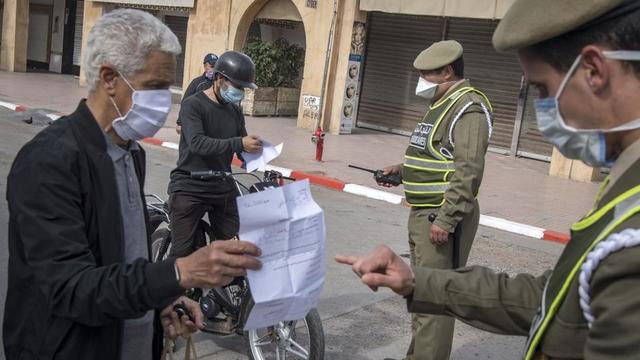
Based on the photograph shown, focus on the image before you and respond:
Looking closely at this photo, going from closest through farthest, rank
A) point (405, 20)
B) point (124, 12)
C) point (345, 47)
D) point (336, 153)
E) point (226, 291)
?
point (124, 12)
point (226, 291)
point (336, 153)
point (345, 47)
point (405, 20)

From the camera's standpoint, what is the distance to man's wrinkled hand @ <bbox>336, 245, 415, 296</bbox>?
1968 mm

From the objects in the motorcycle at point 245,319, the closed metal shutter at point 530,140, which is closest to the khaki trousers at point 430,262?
the motorcycle at point 245,319

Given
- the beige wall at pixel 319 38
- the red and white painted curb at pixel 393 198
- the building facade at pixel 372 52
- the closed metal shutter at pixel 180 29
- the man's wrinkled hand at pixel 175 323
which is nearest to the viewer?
the man's wrinkled hand at pixel 175 323

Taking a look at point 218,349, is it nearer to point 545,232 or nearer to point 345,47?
point 545,232

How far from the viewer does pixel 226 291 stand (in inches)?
175

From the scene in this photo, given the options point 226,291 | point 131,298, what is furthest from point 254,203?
point 226,291

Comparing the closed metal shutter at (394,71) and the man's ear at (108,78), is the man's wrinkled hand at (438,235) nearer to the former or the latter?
the man's ear at (108,78)

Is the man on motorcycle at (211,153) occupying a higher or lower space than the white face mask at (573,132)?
lower

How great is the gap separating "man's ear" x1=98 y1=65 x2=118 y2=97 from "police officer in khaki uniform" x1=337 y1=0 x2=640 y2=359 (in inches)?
48.6

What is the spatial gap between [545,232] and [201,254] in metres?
7.62

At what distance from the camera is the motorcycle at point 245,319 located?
4094 millimetres

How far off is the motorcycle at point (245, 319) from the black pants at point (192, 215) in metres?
0.09

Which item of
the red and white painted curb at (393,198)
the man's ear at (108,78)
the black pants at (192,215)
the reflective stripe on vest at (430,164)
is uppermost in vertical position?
the man's ear at (108,78)

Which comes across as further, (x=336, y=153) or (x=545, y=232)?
(x=336, y=153)
